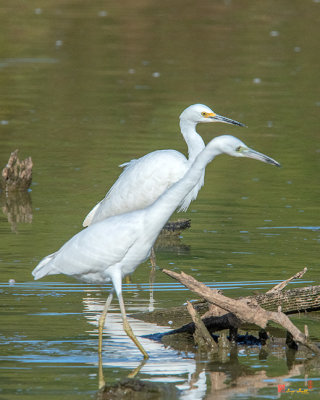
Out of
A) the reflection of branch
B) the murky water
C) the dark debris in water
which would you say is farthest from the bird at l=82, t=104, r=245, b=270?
the dark debris in water

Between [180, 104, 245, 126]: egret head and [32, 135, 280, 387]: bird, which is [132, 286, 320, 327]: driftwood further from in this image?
[180, 104, 245, 126]: egret head

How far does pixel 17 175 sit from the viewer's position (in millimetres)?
15234

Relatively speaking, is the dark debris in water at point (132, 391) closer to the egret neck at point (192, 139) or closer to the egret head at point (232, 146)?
the egret head at point (232, 146)

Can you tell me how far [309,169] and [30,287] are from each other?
25.3 ft

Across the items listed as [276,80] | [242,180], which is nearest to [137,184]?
[242,180]

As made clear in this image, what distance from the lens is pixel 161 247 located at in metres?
12.6

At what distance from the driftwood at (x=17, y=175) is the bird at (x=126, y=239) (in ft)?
21.9

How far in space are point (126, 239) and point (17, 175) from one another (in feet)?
24.2

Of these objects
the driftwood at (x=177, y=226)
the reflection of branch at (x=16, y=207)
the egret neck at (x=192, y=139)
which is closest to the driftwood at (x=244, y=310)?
the egret neck at (x=192, y=139)

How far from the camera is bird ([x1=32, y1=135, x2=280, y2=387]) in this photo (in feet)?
26.4

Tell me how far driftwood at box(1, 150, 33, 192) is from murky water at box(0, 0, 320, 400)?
262mm

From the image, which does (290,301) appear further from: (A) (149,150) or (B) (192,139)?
(A) (149,150)

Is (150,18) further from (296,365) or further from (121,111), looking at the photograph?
(296,365)

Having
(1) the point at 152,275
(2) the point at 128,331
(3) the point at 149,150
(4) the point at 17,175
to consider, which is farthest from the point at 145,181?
(3) the point at 149,150
